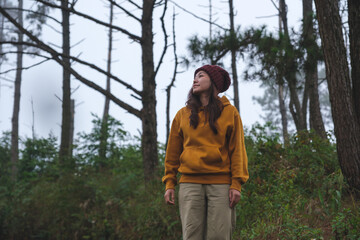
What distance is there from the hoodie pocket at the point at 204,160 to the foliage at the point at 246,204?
5.49 ft

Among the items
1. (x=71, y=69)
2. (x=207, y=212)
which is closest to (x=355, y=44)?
(x=207, y=212)

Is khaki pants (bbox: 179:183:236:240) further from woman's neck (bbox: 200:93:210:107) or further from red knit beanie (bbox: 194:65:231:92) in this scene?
red knit beanie (bbox: 194:65:231:92)

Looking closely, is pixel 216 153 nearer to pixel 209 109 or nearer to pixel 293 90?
pixel 209 109

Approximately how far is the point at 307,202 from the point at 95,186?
13.8 feet

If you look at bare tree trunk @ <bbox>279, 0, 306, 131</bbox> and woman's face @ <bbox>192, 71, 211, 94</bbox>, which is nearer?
woman's face @ <bbox>192, 71, 211, 94</bbox>

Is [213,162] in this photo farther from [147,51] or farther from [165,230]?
[147,51]

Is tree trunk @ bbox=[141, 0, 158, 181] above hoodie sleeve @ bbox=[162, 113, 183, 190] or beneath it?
above

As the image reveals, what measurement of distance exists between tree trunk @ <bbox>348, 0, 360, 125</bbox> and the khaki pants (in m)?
3.09

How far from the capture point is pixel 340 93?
190 inches

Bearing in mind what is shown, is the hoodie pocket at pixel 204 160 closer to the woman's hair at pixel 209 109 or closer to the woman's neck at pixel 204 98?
the woman's hair at pixel 209 109

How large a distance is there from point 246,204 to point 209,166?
253cm

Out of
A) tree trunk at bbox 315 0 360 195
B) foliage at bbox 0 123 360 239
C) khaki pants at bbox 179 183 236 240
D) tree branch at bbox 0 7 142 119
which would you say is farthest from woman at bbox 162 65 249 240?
tree branch at bbox 0 7 142 119

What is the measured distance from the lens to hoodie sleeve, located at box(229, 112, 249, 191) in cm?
281

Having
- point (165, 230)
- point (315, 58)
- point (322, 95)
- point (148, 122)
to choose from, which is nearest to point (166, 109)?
point (148, 122)
